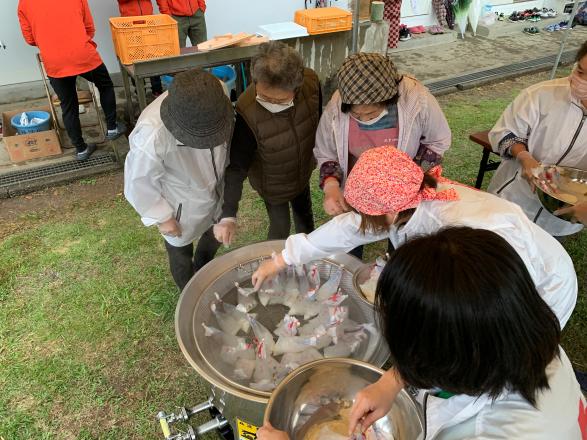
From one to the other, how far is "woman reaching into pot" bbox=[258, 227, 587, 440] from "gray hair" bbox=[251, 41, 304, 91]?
1269 millimetres

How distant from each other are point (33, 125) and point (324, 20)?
11.1ft

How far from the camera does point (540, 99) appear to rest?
2320 mm

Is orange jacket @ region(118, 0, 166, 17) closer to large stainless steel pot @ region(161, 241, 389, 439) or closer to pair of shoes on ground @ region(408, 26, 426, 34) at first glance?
large stainless steel pot @ region(161, 241, 389, 439)

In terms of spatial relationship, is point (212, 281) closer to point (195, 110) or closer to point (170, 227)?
point (170, 227)

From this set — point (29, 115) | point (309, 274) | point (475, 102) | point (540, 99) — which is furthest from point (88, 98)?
point (475, 102)

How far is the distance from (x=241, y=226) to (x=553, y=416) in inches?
119

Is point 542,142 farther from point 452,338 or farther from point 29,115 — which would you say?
point 29,115

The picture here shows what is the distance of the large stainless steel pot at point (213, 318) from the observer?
1521 millimetres

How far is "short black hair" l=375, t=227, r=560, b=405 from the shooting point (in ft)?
2.78

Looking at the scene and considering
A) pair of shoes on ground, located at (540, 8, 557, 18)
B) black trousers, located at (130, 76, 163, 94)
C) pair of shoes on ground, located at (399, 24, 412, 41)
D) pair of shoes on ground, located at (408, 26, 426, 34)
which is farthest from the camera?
pair of shoes on ground, located at (540, 8, 557, 18)

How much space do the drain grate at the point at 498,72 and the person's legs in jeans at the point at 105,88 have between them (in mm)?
4172

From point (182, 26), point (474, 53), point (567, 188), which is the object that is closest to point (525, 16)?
point (474, 53)

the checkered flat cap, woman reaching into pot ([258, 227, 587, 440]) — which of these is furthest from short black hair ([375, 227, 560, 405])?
the checkered flat cap

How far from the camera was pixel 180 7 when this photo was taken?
520 centimetres
